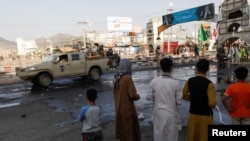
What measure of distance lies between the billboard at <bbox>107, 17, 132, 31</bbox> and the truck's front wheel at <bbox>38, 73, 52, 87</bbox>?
134 ft

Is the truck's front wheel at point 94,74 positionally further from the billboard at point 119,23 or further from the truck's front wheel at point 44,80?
the billboard at point 119,23

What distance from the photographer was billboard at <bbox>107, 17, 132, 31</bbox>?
56.8 meters

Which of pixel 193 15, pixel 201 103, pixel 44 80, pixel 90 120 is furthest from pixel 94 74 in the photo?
pixel 193 15

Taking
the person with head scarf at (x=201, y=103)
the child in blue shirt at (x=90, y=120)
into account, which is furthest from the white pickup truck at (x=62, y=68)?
the person with head scarf at (x=201, y=103)

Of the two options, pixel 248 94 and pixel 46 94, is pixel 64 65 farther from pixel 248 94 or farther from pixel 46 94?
pixel 248 94

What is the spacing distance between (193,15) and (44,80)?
19.2 m

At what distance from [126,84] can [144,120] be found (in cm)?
334

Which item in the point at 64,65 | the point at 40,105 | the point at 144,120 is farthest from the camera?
the point at 64,65

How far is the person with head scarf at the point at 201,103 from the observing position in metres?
4.37

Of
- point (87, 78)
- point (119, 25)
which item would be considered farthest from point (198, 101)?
point (119, 25)

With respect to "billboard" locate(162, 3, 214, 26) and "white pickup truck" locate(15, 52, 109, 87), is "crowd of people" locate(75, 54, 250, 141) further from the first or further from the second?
"billboard" locate(162, 3, 214, 26)

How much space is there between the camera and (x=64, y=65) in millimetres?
17625

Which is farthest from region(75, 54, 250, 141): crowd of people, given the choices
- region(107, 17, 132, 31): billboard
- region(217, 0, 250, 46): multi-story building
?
region(107, 17, 132, 31): billboard

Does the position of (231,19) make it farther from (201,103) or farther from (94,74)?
(201,103)
